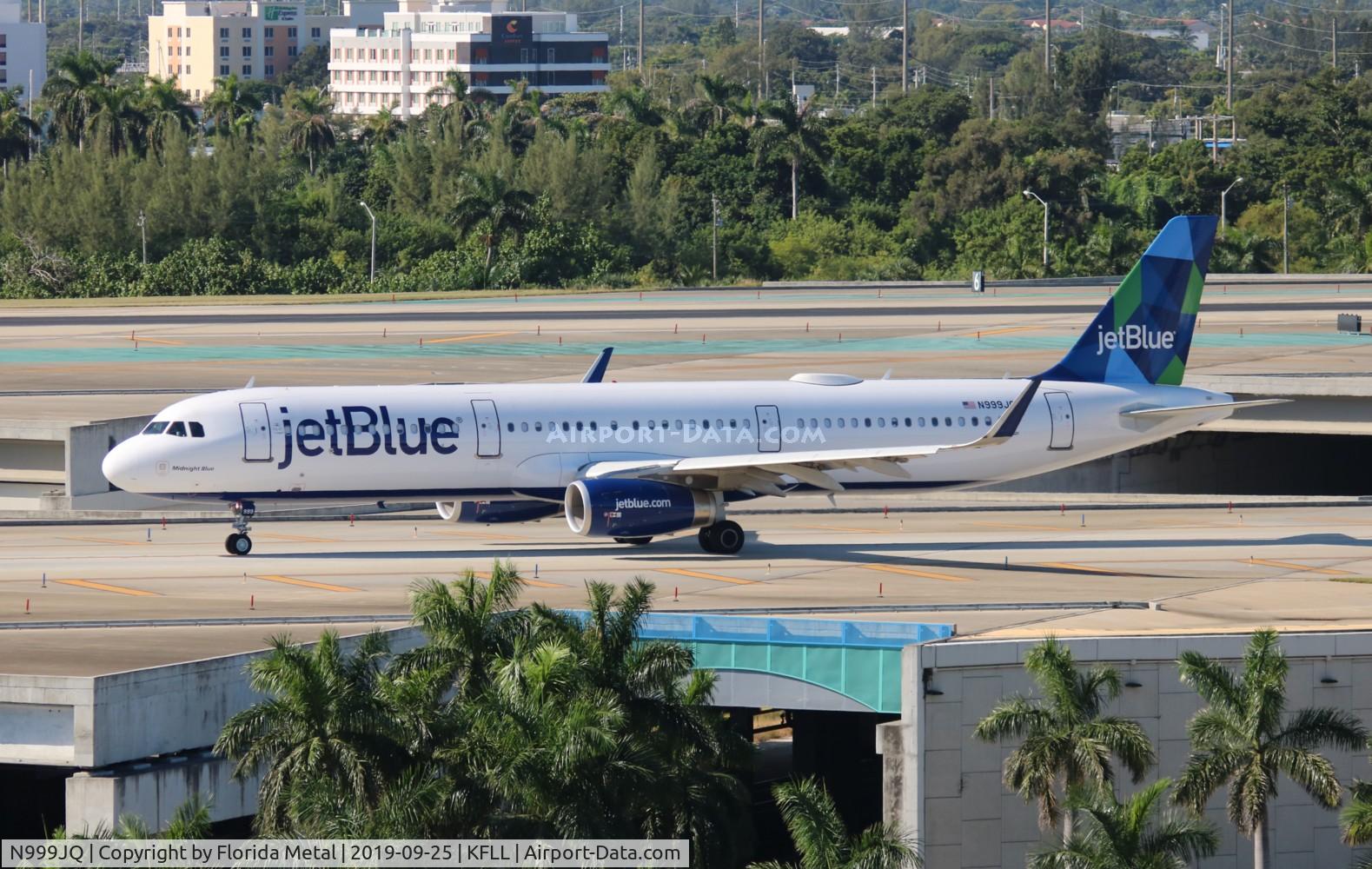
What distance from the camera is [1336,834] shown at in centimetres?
3528

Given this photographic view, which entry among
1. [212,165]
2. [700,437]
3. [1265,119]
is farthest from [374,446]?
[1265,119]

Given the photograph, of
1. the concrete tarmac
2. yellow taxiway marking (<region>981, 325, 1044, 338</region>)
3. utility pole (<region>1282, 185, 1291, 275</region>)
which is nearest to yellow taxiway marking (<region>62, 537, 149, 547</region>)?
the concrete tarmac

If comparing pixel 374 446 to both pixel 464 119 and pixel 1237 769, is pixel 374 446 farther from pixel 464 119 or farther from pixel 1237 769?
pixel 464 119

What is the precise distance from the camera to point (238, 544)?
47969mm

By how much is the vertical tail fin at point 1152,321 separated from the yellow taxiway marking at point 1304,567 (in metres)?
7.13

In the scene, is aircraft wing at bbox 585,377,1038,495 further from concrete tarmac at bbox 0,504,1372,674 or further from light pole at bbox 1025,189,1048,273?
light pole at bbox 1025,189,1048,273

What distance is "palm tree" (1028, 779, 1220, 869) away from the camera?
2784 cm

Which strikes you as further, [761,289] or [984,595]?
[761,289]

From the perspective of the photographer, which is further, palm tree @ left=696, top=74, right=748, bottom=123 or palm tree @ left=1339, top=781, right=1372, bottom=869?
palm tree @ left=696, top=74, right=748, bottom=123

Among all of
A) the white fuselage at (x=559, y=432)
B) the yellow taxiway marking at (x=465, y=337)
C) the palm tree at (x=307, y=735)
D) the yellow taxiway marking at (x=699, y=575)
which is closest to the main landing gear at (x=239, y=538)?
the white fuselage at (x=559, y=432)

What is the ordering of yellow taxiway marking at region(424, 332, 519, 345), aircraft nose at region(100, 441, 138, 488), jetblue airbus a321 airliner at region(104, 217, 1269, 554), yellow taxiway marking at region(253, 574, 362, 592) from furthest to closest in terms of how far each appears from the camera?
yellow taxiway marking at region(424, 332, 519, 345), jetblue airbus a321 airliner at region(104, 217, 1269, 554), aircraft nose at region(100, 441, 138, 488), yellow taxiway marking at region(253, 574, 362, 592)

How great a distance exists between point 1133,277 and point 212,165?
97738 millimetres

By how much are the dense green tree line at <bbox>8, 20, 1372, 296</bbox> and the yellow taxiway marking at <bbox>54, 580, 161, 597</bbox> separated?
87.2m

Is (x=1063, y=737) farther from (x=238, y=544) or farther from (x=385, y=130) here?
(x=385, y=130)
